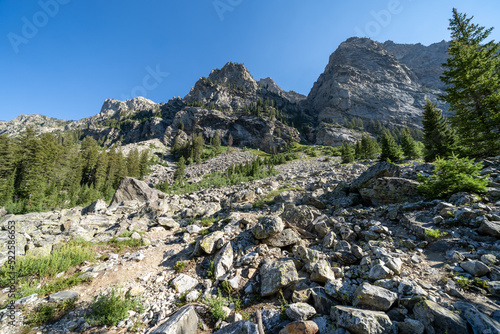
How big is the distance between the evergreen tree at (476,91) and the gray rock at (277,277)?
1461 cm

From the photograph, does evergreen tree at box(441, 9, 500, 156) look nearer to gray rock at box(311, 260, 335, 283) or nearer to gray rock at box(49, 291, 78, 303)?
gray rock at box(311, 260, 335, 283)

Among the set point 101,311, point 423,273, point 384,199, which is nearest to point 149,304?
point 101,311

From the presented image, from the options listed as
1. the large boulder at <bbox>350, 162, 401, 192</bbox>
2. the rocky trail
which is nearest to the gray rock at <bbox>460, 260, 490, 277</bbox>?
the rocky trail

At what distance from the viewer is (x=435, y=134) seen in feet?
59.9

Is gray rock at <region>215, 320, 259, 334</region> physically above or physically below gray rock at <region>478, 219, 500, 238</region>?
below

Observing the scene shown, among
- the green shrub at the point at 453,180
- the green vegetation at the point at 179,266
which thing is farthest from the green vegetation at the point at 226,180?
the green shrub at the point at 453,180

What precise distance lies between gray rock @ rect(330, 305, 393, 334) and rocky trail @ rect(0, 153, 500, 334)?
0.01 m

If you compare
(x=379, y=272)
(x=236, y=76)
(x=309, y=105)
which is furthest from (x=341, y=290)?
(x=309, y=105)

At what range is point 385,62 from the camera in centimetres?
13550

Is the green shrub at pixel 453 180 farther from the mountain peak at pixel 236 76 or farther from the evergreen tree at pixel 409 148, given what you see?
the mountain peak at pixel 236 76

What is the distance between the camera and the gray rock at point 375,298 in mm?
2961

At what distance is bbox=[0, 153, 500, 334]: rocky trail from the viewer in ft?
9.29

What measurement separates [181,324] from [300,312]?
2.31 meters

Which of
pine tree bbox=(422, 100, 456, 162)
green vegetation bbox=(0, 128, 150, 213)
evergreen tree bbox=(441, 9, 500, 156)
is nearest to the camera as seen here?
evergreen tree bbox=(441, 9, 500, 156)
